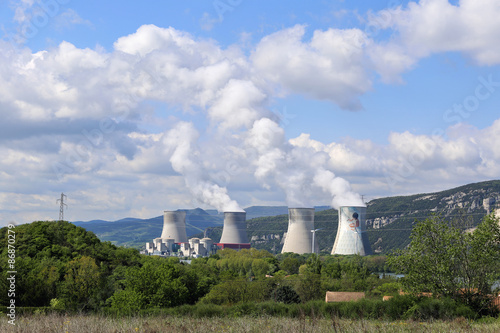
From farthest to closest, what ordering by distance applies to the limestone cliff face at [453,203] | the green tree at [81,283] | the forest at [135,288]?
the limestone cliff face at [453,203] → the green tree at [81,283] → the forest at [135,288]

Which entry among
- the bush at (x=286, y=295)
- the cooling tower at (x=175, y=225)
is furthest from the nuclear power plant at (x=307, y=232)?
the bush at (x=286, y=295)

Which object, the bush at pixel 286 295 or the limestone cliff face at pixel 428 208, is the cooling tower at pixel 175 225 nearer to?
the limestone cliff face at pixel 428 208

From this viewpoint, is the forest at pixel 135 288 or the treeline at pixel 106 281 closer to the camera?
the forest at pixel 135 288

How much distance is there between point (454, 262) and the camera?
2275 cm

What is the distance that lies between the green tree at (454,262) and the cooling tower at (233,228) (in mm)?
84788

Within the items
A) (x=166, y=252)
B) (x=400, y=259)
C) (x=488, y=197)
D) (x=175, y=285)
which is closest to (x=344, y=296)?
(x=175, y=285)

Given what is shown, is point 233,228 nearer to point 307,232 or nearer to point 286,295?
point 307,232

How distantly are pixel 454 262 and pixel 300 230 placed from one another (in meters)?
69.9

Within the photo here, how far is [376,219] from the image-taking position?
19938 cm

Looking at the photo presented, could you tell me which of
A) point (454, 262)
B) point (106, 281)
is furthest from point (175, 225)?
point (454, 262)

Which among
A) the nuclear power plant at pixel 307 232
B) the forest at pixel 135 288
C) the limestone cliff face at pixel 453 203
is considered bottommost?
the forest at pixel 135 288

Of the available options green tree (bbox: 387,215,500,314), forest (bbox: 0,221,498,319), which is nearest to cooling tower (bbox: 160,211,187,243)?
forest (bbox: 0,221,498,319)

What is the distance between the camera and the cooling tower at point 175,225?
13048cm

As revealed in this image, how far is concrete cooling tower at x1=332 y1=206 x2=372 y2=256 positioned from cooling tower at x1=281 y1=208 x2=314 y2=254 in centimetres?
518
